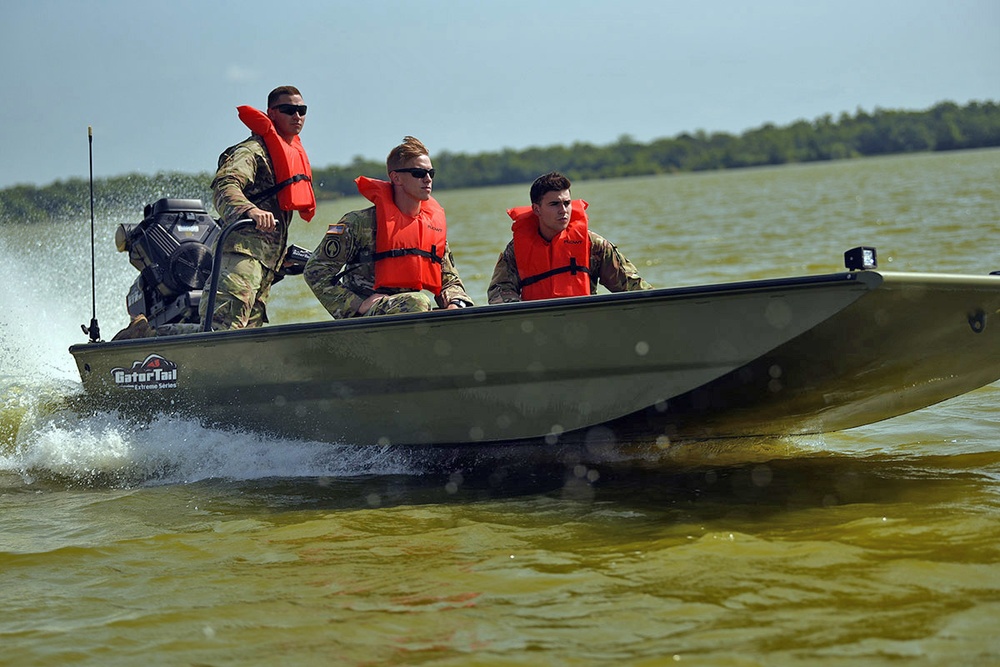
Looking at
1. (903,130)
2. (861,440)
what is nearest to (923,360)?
(861,440)

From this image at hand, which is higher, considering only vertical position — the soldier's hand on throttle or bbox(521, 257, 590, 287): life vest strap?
the soldier's hand on throttle

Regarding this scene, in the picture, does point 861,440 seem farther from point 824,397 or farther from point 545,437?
point 545,437

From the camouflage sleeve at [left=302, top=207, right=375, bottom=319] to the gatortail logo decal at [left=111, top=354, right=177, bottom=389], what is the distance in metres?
0.89

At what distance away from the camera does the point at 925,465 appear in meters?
4.73

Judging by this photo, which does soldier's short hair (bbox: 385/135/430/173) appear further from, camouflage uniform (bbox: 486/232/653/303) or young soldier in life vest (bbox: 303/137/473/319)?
camouflage uniform (bbox: 486/232/653/303)

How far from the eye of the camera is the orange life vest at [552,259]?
17.2 feet

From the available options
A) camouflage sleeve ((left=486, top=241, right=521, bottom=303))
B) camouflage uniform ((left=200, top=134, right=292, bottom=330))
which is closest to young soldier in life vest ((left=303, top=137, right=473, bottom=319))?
camouflage sleeve ((left=486, top=241, right=521, bottom=303))

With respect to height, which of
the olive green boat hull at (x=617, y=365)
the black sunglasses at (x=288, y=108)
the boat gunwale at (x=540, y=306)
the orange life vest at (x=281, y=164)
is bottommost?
the olive green boat hull at (x=617, y=365)

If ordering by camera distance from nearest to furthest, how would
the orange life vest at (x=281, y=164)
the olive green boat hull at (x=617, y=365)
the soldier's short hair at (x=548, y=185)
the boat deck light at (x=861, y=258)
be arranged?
the boat deck light at (x=861, y=258) < the olive green boat hull at (x=617, y=365) < the soldier's short hair at (x=548, y=185) < the orange life vest at (x=281, y=164)

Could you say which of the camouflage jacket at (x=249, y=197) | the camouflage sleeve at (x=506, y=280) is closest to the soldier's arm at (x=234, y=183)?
the camouflage jacket at (x=249, y=197)

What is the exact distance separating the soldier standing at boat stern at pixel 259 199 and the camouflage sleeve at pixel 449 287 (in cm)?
95

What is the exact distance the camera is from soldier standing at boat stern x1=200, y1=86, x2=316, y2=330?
5695 mm

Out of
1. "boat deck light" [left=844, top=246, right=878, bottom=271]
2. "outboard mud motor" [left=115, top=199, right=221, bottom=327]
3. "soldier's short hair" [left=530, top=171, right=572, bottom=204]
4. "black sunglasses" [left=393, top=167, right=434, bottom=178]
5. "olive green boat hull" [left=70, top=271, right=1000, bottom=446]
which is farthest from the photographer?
"outboard mud motor" [left=115, top=199, right=221, bottom=327]

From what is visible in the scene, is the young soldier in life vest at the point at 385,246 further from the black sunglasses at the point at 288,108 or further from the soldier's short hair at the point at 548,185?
the black sunglasses at the point at 288,108
